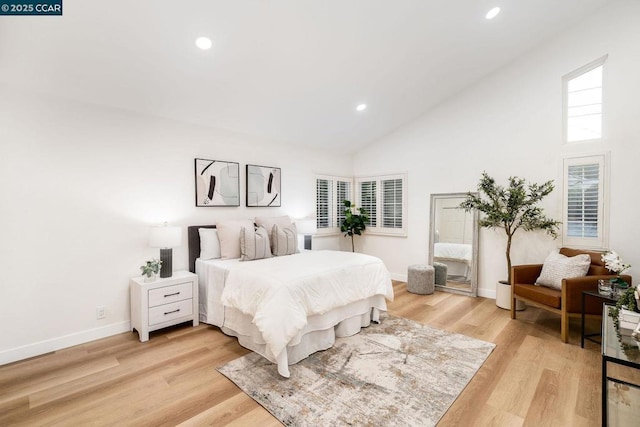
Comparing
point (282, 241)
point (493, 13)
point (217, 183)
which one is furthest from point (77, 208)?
point (493, 13)

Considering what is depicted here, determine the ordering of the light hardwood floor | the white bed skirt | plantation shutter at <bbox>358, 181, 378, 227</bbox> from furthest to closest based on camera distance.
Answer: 1. plantation shutter at <bbox>358, 181, 378, 227</bbox>
2. the white bed skirt
3. the light hardwood floor

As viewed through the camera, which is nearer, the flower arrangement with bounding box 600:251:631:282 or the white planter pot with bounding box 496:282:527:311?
the flower arrangement with bounding box 600:251:631:282

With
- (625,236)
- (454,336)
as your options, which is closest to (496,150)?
(625,236)

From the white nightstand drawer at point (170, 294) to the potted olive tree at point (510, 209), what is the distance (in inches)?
157

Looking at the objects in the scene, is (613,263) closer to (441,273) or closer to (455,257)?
(455,257)

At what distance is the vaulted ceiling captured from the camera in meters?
2.33

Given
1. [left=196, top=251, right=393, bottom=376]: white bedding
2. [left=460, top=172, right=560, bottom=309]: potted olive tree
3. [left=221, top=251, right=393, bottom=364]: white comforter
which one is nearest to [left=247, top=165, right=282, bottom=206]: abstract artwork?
[left=196, top=251, right=393, bottom=376]: white bedding

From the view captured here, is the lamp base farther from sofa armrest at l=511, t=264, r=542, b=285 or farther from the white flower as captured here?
the white flower

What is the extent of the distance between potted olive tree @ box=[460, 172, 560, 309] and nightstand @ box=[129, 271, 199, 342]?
4.00 m

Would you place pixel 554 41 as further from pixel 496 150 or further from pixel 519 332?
pixel 519 332

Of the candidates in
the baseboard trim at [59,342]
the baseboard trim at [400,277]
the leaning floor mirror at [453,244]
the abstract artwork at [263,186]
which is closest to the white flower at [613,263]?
the leaning floor mirror at [453,244]

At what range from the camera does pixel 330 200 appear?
5859mm

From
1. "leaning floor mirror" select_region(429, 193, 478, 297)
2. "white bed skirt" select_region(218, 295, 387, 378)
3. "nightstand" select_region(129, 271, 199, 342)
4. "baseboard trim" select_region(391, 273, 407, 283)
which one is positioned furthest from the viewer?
"baseboard trim" select_region(391, 273, 407, 283)

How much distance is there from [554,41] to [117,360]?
6318 millimetres
